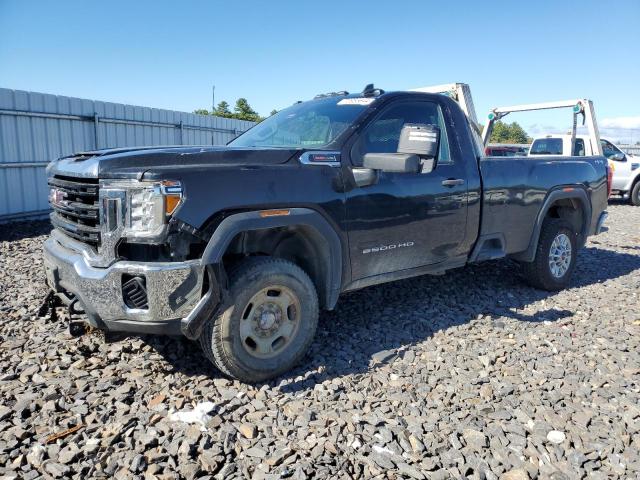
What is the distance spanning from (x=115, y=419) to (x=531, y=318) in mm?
3755

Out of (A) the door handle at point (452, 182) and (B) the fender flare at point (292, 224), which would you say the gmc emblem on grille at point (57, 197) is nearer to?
(B) the fender flare at point (292, 224)

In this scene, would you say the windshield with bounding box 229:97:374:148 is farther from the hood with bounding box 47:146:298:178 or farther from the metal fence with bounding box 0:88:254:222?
the metal fence with bounding box 0:88:254:222

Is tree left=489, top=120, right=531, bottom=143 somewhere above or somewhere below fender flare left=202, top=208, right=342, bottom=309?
above

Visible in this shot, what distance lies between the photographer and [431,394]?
10.7ft

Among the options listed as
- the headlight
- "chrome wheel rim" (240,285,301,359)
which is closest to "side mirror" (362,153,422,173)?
"chrome wheel rim" (240,285,301,359)

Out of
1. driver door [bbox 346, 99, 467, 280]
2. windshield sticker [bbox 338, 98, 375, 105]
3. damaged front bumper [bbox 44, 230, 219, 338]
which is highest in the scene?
windshield sticker [bbox 338, 98, 375, 105]

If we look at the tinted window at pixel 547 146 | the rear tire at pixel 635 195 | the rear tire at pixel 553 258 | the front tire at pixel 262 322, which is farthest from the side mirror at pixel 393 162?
the rear tire at pixel 635 195

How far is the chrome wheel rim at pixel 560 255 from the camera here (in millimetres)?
5613

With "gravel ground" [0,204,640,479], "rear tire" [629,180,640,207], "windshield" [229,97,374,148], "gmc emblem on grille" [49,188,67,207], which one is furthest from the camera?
"rear tire" [629,180,640,207]

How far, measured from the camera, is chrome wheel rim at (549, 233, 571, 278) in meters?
5.61

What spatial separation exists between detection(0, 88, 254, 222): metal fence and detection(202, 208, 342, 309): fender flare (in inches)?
319

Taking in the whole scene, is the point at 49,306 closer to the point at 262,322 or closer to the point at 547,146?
the point at 262,322

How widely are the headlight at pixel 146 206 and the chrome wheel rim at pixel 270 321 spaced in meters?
0.77

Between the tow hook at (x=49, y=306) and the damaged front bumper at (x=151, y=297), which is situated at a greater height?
the damaged front bumper at (x=151, y=297)
